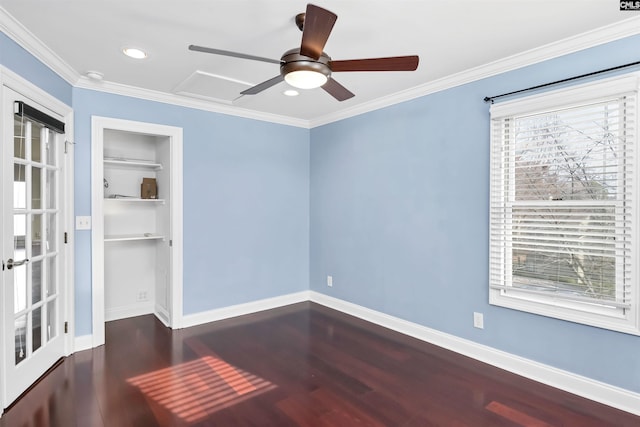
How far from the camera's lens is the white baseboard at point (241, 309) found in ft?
13.0

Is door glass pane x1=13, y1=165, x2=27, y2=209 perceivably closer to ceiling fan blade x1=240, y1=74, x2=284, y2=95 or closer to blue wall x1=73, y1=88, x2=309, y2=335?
blue wall x1=73, y1=88, x2=309, y2=335

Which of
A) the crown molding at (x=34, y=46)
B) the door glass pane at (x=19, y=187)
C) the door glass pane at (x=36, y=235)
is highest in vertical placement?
the crown molding at (x=34, y=46)

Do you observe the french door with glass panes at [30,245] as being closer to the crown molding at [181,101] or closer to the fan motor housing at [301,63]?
the crown molding at [181,101]

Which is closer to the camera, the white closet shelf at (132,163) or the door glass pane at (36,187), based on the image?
the door glass pane at (36,187)

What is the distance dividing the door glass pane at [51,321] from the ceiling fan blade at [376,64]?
3.02m

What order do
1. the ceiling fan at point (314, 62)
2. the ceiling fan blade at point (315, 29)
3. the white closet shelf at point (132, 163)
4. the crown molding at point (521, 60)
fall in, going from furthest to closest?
the white closet shelf at point (132, 163) → the crown molding at point (521, 60) → the ceiling fan at point (314, 62) → the ceiling fan blade at point (315, 29)

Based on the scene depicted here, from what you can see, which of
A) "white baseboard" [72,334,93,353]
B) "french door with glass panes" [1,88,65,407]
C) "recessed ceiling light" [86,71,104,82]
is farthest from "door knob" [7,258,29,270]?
"recessed ceiling light" [86,71,104,82]

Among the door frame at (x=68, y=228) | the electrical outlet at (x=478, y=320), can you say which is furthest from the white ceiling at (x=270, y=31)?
the electrical outlet at (x=478, y=320)

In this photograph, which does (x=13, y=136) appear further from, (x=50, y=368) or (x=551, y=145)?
(x=551, y=145)

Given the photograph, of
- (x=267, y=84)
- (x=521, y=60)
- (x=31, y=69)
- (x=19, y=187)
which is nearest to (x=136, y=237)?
(x=19, y=187)

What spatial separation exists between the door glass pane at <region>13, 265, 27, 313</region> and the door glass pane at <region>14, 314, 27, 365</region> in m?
0.09

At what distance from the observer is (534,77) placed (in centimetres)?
274

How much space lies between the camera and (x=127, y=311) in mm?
4238

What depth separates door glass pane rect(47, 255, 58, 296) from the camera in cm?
291
